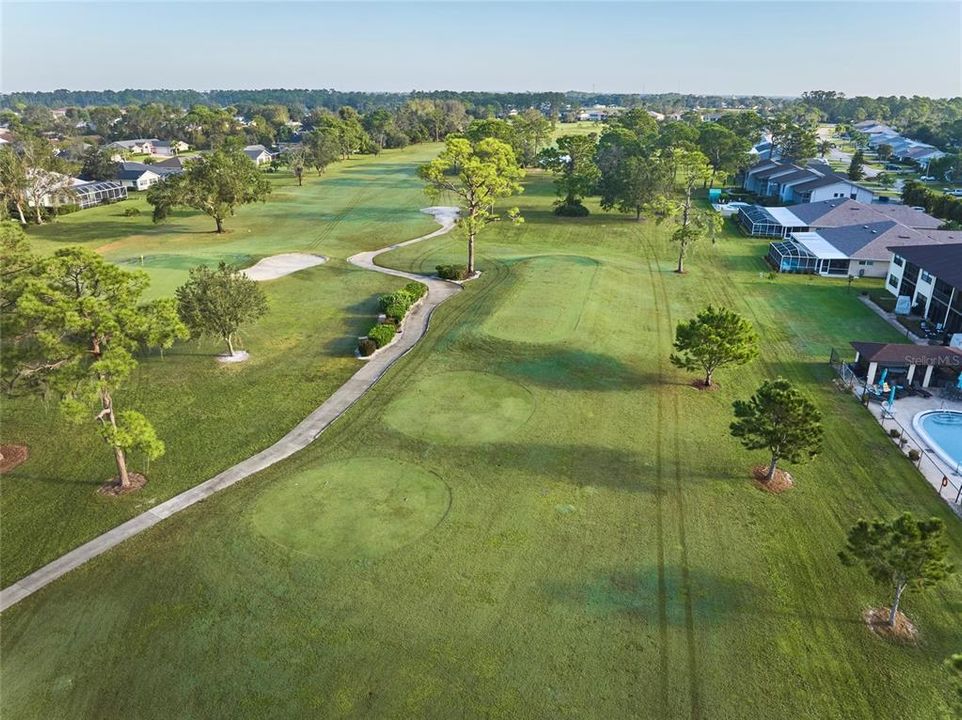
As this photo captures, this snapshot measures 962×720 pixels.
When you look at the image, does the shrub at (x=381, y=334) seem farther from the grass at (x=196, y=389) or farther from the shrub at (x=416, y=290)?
the shrub at (x=416, y=290)

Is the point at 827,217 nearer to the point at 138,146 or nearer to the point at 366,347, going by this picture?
the point at 366,347

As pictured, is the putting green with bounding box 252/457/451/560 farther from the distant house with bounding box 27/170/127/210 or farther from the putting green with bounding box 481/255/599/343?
the distant house with bounding box 27/170/127/210

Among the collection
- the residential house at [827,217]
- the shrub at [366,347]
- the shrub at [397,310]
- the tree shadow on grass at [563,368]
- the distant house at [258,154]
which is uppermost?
the distant house at [258,154]

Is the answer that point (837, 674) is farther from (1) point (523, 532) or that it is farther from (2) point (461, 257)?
(2) point (461, 257)

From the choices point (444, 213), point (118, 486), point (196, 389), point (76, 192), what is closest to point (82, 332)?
point (118, 486)

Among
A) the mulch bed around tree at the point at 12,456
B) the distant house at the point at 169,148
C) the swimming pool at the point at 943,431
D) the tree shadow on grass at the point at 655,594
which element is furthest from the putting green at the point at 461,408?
the distant house at the point at 169,148

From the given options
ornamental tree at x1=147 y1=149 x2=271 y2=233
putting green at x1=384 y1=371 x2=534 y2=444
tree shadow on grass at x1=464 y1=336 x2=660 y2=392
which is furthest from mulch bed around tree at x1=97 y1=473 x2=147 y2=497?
ornamental tree at x1=147 y1=149 x2=271 y2=233

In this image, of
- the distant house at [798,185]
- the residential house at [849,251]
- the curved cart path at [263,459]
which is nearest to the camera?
the curved cart path at [263,459]
